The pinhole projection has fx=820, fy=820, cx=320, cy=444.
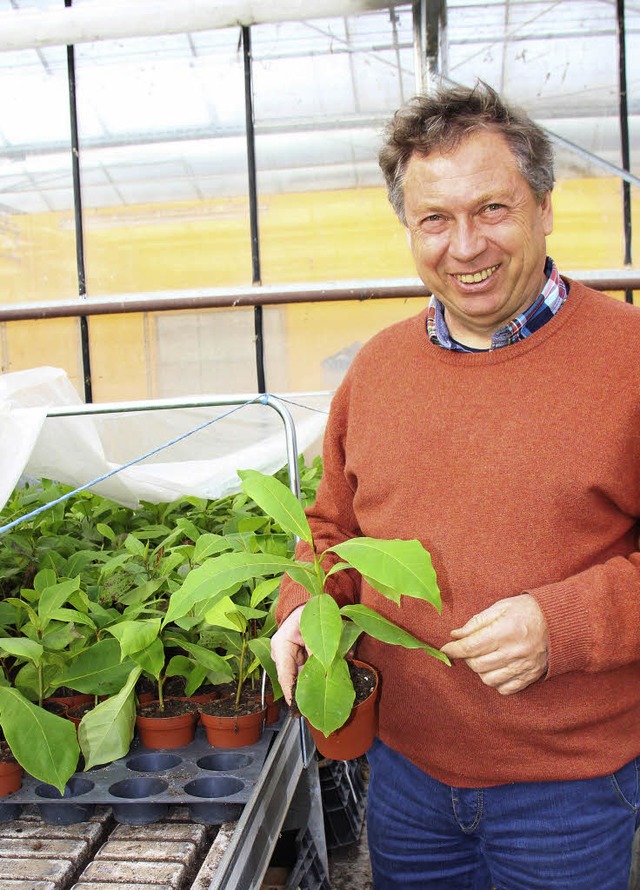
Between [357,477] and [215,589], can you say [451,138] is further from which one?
[215,589]

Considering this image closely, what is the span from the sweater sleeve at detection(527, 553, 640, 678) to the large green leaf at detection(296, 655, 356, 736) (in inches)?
10.0

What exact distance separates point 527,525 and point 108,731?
67 centimetres

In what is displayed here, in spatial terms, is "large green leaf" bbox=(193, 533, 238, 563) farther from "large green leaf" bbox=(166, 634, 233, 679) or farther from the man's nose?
the man's nose

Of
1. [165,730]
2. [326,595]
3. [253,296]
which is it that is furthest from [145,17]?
[326,595]

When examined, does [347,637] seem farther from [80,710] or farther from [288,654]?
[80,710]

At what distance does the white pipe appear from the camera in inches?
168

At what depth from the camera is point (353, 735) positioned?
1096 mm

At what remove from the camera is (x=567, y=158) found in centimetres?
471

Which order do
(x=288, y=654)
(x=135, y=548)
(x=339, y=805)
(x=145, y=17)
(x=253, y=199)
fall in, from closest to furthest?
(x=288, y=654) → (x=135, y=548) → (x=339, y=805) → (x=145, y=17) → (x=253, y=199)

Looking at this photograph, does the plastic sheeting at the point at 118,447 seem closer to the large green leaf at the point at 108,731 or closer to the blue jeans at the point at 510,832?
the large green leaf at the point at 108,731

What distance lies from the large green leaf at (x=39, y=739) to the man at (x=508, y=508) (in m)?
0.30

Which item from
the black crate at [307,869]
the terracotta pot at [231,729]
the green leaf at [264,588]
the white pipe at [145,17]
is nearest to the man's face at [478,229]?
the green leaf at [264,588]

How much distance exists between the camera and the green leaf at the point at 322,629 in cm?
93

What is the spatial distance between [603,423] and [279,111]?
4.21m
